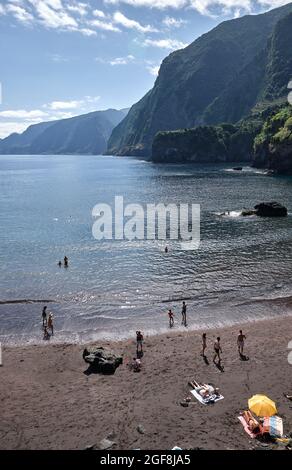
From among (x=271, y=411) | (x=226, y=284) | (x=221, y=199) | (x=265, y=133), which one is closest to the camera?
(x=271, y=411)

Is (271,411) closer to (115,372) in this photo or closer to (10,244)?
(115,372)

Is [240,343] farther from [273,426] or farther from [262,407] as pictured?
[273,426]

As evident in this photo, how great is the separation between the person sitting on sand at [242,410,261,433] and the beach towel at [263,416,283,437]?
1.24 feet

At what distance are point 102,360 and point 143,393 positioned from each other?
4313mm

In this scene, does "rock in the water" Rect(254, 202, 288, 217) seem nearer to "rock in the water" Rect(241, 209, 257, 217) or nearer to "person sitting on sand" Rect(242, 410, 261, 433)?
"rock in the water" Rect(241, 209, 257, 217)

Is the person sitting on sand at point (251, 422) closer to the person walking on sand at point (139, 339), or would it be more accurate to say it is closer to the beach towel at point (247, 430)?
the beach towel at point (247, 430)

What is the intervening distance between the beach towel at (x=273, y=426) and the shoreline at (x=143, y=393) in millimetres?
439

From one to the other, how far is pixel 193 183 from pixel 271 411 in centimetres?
12791

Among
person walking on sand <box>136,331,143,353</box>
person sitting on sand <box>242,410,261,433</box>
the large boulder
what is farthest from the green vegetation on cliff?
person sitting on sand <box>242,410,261,433</box>

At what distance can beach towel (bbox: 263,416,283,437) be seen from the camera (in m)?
19.4

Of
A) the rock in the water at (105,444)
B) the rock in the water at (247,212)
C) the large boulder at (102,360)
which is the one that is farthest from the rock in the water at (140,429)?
the rock in the water at (247,212)

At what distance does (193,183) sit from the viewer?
144750 mm
